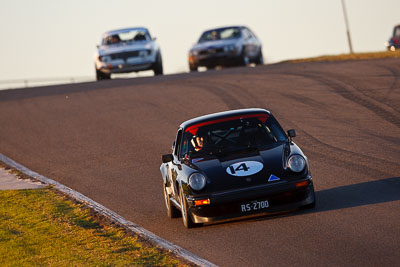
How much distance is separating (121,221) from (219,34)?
77.7 ft

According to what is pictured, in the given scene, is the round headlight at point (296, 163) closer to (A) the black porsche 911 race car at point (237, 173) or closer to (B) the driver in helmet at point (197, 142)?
(A) the black porsche 911 race car at point (237, 173)

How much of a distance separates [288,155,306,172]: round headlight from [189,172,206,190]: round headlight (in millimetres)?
1000

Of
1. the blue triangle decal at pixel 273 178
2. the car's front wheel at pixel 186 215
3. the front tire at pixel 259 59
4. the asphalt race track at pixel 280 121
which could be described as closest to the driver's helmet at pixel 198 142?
the car's front wheel at pixel 186 215

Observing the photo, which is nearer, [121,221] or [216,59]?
[121,221]

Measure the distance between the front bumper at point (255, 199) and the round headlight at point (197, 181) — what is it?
0.46 ft

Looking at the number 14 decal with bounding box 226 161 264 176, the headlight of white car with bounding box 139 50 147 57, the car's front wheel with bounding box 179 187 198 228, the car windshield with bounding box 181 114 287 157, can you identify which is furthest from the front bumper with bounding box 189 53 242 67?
the number 14 decal with bounding box 226 161 264 176

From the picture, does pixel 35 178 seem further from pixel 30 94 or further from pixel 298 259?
pixel 30 94

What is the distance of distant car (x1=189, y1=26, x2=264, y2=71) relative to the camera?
109 feet

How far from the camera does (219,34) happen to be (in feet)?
113

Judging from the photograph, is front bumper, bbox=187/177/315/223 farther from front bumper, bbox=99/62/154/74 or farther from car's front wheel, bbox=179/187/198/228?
front bumper, bbox=99/62/154/74

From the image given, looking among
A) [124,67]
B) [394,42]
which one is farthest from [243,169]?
[394,42]

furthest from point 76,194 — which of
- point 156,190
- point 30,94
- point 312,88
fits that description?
point 30,94

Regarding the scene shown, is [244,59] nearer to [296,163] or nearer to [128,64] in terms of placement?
[128,64]

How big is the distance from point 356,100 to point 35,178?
834 cm
